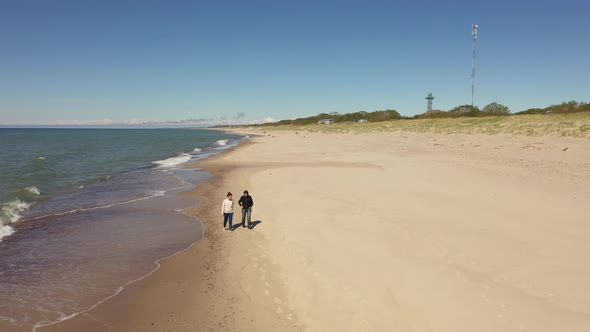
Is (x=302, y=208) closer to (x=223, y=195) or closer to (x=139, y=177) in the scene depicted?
(x=223, y=195)

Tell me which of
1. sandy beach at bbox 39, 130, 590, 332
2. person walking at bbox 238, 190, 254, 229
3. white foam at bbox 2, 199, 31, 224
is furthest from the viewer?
white foam at bbox 2, 199, 31, 224

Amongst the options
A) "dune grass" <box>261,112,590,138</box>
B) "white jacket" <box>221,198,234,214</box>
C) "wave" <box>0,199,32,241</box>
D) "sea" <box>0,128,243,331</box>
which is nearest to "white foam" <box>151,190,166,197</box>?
"sea" <box>0,128,243,331</box>

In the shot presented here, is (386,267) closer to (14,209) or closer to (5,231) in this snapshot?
(5,231)

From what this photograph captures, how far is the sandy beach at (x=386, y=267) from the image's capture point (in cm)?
692

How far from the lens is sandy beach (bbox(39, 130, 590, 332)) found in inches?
272

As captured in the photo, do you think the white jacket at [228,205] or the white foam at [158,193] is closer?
the white jacket at [228,205]

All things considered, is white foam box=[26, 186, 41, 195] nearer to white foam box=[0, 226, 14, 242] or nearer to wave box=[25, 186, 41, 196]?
wave box=[25, 186, 41, 196]

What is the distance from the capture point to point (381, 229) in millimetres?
11695

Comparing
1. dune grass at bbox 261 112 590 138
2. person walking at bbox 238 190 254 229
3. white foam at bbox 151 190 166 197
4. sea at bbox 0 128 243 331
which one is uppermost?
dune grass at bbox 261 112 590 138

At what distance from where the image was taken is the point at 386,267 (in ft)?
29.2

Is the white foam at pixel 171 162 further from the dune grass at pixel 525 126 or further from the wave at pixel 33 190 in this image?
the dune grass at pixel 525 126

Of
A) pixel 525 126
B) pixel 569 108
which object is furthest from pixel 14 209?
pixel 569 108

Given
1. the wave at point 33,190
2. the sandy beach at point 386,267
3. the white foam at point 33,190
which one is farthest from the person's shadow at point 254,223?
the white foam at point 33,190

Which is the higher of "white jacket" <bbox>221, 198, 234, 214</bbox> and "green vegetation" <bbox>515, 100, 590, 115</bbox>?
"green vegetation" <bbox>515, 100, 590, 115</bbox>
